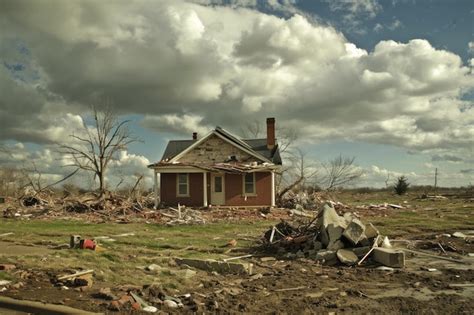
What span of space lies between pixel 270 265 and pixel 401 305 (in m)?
3.85

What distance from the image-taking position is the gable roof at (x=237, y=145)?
96.3ft

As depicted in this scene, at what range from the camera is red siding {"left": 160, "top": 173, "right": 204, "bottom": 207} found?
91.9 feet

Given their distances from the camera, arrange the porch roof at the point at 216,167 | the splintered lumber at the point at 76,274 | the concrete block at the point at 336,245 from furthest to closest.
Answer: the porch roof at the point at 216,167 < the concrete block at the point at 336,245 < the splintered lumber at the point at 76,274

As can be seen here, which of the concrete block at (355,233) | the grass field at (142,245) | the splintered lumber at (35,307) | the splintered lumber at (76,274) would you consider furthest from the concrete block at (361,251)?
the splintered lumber at (35,307)

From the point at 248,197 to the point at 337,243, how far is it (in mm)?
17221

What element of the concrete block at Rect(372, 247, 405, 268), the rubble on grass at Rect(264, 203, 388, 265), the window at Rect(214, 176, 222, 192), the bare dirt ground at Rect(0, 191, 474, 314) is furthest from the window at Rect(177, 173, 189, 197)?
the concrete block at Rect(372, 247, 405, 268)

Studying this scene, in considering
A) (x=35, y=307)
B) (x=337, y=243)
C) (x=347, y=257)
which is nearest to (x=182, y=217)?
(x=337, y=243)

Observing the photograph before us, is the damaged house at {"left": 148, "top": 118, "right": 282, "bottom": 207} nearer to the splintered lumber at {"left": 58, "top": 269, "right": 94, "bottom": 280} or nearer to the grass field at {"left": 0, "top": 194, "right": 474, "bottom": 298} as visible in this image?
the grass field at {"left": 0, "top": 194, "right": 474, "bottom": 298}

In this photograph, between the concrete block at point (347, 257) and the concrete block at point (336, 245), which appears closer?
the concrete block at point (347, 257)

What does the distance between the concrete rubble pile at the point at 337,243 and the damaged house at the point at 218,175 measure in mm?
14995

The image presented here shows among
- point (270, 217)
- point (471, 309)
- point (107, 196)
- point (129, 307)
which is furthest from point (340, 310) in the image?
point (107, 196)

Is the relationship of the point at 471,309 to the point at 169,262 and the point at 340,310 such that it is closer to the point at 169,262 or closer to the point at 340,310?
the point at 340,310

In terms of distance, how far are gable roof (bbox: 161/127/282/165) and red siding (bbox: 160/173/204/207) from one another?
1732 millimetres

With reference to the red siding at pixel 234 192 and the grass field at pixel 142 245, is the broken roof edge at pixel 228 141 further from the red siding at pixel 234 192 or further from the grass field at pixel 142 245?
the grass field at pixel 142 245
